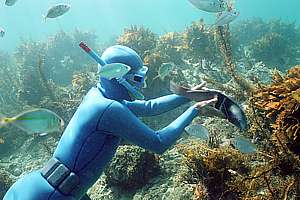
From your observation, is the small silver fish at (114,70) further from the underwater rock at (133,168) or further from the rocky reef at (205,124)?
the underwater rock at (133,168)

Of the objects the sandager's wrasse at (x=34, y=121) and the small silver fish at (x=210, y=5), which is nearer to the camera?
the sandager's wrasse at (x=34, y=121)

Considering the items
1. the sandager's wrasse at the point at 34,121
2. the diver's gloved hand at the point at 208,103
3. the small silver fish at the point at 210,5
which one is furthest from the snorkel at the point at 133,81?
the small silver fish at the point at 210,5

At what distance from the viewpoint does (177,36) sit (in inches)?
674

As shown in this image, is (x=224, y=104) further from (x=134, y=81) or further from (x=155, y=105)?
(x=155, y=105)

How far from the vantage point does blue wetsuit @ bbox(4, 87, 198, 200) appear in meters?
3.75

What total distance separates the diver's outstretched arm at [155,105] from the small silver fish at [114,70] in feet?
2.42

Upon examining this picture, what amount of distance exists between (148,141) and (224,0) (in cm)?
422

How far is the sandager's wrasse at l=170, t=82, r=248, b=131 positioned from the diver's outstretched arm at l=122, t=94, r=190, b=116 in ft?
2.13

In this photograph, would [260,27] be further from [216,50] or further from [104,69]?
[104,69]

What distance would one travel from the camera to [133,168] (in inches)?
251

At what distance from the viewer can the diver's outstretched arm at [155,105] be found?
4.76m

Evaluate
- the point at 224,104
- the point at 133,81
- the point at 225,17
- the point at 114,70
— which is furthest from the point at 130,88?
the point at 225,17

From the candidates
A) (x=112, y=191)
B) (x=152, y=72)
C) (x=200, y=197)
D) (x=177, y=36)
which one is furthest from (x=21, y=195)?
(x=177, y=36)

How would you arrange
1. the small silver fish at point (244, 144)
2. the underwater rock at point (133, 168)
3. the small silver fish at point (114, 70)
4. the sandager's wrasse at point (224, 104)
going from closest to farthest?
1. the sandager's wrasse at point (224, 104)
2. the small silver fish at point (114, 70)
3. the small silver fish at point (244, 144)
4. the underwater rock at point (133, 168)
